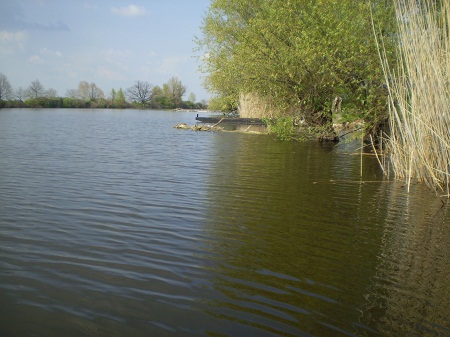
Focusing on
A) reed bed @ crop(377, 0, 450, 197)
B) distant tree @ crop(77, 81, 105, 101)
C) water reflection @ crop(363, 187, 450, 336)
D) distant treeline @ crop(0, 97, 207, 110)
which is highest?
distant tree @ crop(77, 81, 105, 101)

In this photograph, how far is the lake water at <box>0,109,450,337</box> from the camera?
12.6 feet

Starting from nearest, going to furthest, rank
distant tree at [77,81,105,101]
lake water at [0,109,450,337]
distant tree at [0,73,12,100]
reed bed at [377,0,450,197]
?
1. lake water at [0,109,450,337]
2. reed bed at [377,0,450,197]
3. distant tree at [0,73,12,100]
4. distant tree at [77,81,105,101]

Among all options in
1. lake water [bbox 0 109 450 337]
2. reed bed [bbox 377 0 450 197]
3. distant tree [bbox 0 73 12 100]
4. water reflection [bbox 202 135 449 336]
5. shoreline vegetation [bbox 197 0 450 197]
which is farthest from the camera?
distant tree [bbox 0 73 12 100]

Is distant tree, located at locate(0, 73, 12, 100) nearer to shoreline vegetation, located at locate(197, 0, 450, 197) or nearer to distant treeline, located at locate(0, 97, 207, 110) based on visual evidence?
distant treeline, located at locate(0, 97, 207, 110)

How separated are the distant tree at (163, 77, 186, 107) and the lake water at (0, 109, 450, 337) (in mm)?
122109

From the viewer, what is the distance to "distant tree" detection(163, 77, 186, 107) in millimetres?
130375

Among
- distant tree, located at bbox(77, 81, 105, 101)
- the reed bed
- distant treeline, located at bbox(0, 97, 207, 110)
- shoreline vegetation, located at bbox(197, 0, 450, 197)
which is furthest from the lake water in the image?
distant tree, located at bbox(77, 81, 105, 101)

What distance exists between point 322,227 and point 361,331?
3.31m

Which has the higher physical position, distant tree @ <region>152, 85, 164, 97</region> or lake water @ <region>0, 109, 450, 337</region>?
distant tree @ <region>152, 85, 164, 97</region>

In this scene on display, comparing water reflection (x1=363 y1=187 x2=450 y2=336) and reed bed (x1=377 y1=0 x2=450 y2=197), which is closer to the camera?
water reflection (x1=363 y1=187 x2=450 y2=336)

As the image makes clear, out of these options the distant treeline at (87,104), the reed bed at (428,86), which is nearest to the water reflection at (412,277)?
the reed bed at (428,86)

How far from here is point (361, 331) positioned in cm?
374

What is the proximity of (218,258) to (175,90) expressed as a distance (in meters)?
131

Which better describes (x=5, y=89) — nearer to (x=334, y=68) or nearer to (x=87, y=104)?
(x=87, y=104)
